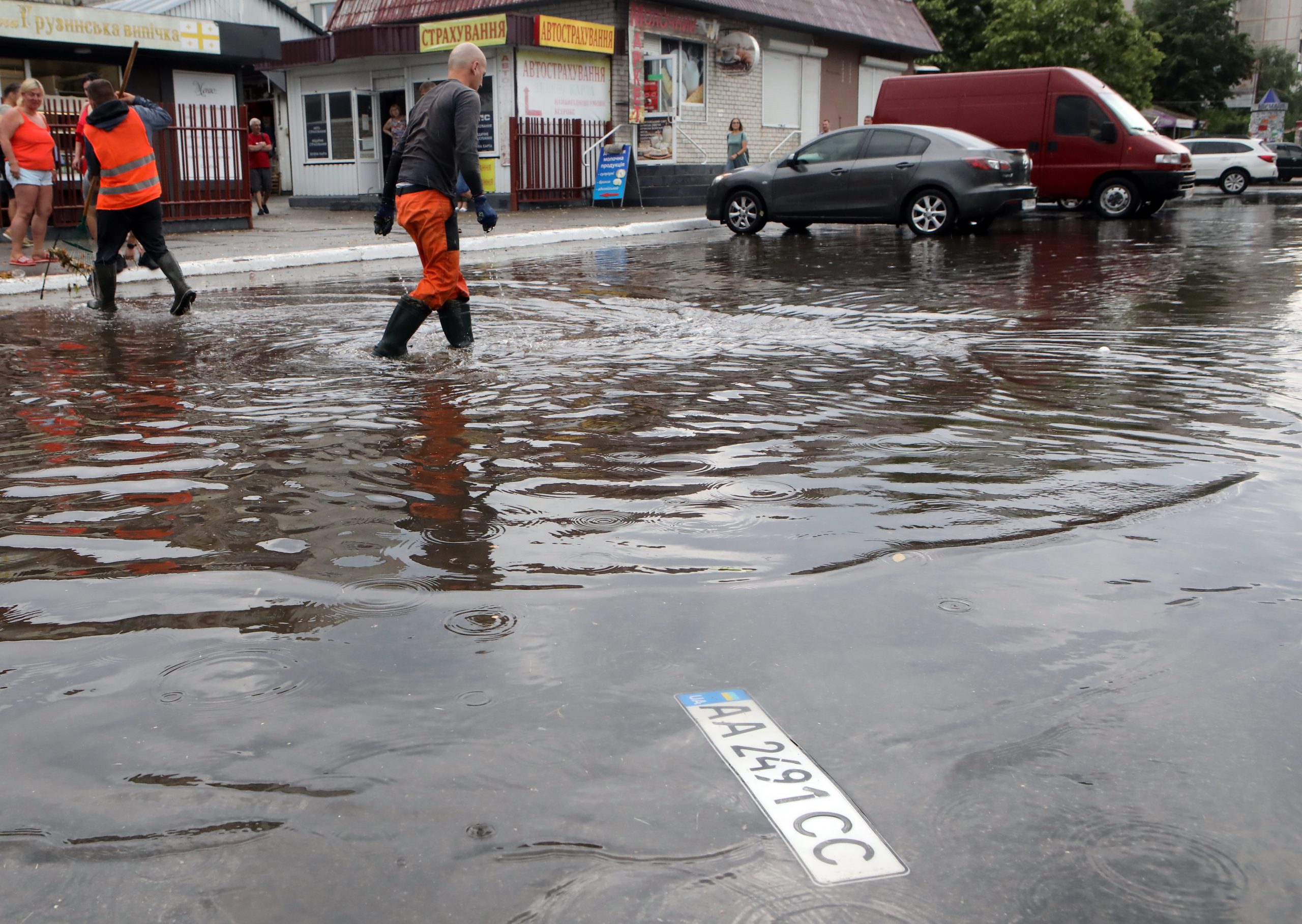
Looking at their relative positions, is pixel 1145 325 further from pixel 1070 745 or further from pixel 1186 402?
pixel 1070 745

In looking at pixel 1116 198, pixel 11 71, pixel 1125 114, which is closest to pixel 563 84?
pixel 11 71

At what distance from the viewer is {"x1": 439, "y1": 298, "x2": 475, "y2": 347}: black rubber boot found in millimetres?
7012

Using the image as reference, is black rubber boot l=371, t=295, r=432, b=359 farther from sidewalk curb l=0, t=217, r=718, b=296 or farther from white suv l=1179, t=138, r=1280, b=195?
white suv l=1179, t=138, r=1280, b=195

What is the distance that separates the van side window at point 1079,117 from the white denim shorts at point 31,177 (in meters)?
14.6

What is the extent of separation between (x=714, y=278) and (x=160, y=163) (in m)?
10.1

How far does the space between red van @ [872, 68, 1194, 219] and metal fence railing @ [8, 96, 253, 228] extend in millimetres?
10185

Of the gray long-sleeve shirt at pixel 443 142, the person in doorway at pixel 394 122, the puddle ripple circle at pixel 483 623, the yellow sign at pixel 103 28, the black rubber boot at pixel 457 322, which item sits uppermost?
the yellow sign at pixel 103 28

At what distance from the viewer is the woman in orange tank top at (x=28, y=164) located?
11.8 m

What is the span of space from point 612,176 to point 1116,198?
9241mm

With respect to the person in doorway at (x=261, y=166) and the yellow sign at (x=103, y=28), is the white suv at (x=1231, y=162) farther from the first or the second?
the yellow sign at (x=103, y=28)

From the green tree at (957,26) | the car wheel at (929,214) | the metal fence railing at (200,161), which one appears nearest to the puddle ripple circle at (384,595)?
the car wheel at (929,214)

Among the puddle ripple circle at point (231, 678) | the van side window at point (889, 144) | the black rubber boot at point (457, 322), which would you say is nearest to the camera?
the puddle ripple circle at point (231, 678)

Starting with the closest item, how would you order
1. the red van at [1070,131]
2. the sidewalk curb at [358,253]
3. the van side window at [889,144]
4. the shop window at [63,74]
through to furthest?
the sidewalk curb at [358,253] < the van side window at [889,144] < the shop window at [63,74] < the red van at [1070,131]

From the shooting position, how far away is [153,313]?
948cm
